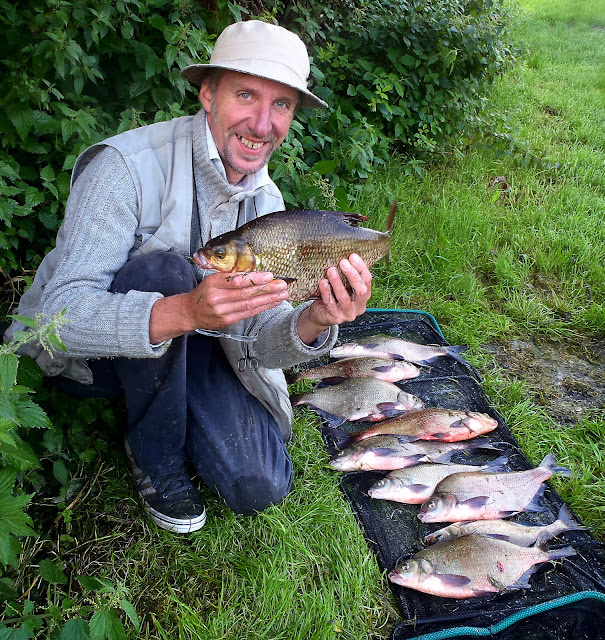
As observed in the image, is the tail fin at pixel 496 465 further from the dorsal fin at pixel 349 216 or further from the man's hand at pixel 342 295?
the dorsal fin at pixel 349 216

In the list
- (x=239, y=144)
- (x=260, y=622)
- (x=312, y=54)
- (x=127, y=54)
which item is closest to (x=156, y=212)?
(x=239, y=144)

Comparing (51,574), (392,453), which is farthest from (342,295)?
(51,574)

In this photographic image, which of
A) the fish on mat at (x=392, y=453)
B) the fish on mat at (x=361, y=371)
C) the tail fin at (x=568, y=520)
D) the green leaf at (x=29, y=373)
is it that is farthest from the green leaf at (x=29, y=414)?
the tail fin at (x=568, y=520)

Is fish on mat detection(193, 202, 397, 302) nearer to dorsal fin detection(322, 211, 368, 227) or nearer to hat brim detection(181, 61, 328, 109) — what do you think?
dorsal fin detection(322, 211, 368, 227)

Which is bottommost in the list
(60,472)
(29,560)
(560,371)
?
(29,560)

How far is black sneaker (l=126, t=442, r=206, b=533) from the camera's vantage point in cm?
235

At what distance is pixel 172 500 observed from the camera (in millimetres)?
2389

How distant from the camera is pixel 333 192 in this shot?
13.7ft

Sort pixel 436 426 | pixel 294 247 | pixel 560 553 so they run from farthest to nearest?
pixel 436 426 < pixel 560 553 < pixel 294 247

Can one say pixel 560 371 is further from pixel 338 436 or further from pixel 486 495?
pixel 338 436

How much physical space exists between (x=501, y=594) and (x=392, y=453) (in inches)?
29.8

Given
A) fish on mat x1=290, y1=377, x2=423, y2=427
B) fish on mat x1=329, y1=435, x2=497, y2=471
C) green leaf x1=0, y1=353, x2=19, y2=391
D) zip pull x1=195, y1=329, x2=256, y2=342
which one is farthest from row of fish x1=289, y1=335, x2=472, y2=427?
green leaf x1=0, y1=353, x2=19, y2=391

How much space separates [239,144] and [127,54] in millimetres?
1807

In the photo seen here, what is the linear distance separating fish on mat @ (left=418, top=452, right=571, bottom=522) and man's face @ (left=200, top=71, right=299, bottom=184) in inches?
62.9
